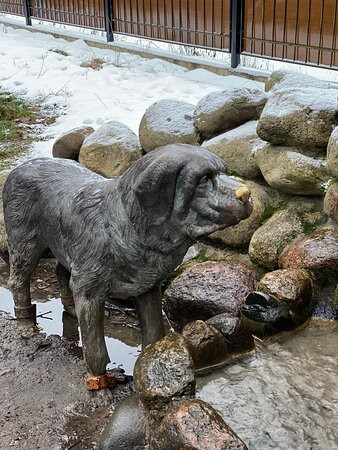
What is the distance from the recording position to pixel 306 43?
24.4 ft

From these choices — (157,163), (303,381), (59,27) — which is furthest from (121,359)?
(59,27)

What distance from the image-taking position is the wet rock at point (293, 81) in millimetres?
5039

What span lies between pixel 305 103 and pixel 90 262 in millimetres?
1969

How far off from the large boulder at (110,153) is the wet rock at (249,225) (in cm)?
110

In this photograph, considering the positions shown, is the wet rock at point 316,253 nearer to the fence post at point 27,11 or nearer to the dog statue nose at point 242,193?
the dog statue nose at point 242,193

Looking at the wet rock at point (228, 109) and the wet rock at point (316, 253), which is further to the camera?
the wet rock at point (228, 109)

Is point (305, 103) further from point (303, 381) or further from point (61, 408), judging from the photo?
point (61, 408)

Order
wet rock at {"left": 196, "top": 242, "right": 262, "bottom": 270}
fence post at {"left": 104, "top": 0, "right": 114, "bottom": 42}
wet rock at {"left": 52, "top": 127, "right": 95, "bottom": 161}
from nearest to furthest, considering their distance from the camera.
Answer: wet rock at {"left": 196, "top": 242, "right": 262, "bottom": 270}, wet rock at {"left": 52, "top": 127, "right": 95, "bottom": 161}, fence post at {"left": 104, "top": 0, "right": 114, "bottom": 42}

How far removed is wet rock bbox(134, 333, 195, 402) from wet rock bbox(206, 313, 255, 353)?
0.49 metres

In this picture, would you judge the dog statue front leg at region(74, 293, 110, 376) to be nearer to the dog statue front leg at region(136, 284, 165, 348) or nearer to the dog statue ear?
the dog statue front leg at region(136, 284, 165, 348)

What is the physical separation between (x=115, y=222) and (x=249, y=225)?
1.66 meters

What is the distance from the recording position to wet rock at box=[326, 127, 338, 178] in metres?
3.87

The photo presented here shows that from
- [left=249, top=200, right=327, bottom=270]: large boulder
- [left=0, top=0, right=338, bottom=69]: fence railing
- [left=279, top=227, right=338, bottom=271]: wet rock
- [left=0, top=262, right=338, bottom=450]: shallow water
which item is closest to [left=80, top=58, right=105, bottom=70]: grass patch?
[left=0, top=0, right=338, bottom=69]: fence railing

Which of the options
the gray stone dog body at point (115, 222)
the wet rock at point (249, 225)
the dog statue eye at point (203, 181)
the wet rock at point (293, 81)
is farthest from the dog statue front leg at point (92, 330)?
the wet rock at point (293, 81)
